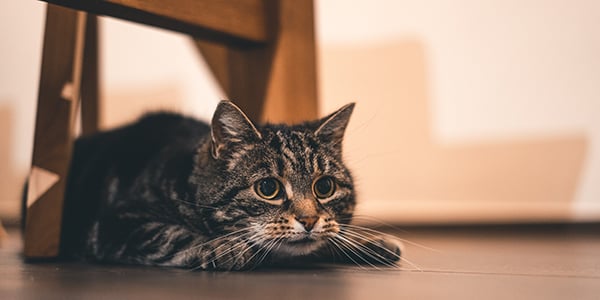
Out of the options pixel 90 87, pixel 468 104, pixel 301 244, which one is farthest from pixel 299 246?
pixel 468 104

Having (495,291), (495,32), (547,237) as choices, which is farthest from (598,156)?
(495,291)

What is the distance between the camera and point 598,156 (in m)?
1.90

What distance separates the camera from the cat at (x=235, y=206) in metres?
1.06

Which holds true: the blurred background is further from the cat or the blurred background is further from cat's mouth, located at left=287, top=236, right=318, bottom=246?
cat's mouth, located at left=287, top=236, right=318, bottom=246

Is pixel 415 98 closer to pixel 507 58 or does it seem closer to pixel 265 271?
pixel 507 58

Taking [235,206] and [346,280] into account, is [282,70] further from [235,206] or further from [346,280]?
[346,280]

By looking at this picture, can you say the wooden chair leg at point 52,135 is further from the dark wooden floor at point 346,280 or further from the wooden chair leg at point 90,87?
the wooden chair leg at point 90,87

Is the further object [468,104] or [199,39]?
[468,104]

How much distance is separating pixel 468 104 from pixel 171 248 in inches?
51.0

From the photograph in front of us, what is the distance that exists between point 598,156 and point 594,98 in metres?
0.19

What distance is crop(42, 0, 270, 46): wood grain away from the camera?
106cm

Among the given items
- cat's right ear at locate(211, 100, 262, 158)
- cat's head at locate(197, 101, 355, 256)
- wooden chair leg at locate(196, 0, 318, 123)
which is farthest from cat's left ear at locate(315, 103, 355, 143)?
wooden chair leg at locate(196, 0, 318, 123)

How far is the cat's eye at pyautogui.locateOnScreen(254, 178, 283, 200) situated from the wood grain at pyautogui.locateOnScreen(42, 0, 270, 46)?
1.18 feet

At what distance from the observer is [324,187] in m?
1.12
